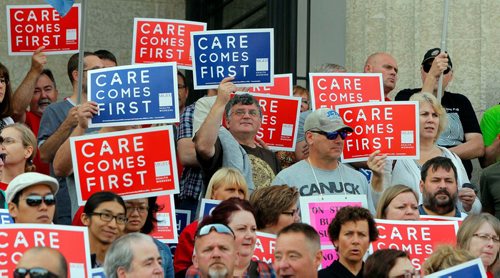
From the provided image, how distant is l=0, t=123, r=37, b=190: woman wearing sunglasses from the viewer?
14.1m

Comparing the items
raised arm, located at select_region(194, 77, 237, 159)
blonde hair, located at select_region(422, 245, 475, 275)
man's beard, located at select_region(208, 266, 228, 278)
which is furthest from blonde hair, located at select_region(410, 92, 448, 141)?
man's beard, located at select_region(208, 266, 228, 278)

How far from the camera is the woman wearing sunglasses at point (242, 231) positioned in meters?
12.3

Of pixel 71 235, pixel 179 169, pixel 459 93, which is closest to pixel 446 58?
pixel 459 93

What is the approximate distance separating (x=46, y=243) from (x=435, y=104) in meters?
4.70

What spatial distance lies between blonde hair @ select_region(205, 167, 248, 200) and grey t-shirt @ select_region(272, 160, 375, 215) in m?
0.66

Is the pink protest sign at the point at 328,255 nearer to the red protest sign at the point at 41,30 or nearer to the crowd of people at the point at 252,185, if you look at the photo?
the crowd of people at the point at 252,185

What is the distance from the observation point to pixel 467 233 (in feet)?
44.8

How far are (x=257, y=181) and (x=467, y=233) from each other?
7.38ft

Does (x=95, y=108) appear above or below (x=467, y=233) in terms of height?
above

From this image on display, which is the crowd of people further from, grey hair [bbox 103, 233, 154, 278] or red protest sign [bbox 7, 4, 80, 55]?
red protest sign [bbox 7, 4, 80, 55]

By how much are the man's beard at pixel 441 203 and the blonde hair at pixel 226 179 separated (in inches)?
69.0

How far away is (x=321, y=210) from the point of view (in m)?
14.1

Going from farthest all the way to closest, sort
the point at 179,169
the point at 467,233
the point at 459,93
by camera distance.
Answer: the point at 459,93
the point at 179,169
the point at 467,233

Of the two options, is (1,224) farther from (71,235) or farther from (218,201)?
(218,201)
